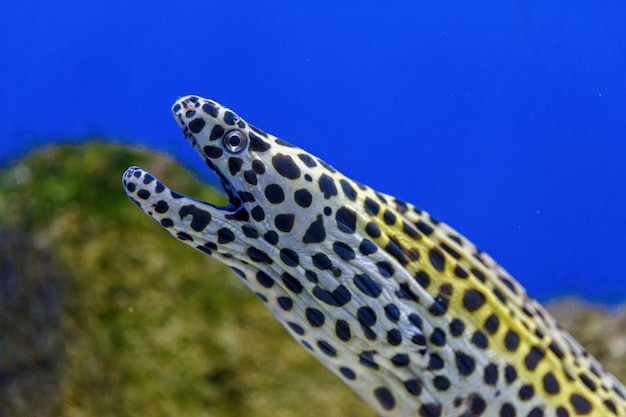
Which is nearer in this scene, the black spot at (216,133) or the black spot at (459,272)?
the black spot at (216,133)

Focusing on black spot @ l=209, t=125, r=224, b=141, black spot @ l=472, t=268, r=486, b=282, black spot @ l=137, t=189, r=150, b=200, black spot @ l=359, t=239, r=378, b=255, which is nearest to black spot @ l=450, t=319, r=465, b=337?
black spot @ l=472, t=268, r=486, b=282

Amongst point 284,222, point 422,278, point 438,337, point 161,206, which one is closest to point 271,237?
point 284,222

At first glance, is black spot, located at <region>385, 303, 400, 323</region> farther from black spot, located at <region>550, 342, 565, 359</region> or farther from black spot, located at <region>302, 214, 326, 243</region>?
black spot, located at <region>550, 342, 565, 359</region>

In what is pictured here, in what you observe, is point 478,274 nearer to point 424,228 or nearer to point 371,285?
point 424,228

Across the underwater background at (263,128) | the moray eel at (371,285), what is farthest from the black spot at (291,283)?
the underwater background at (263,128)

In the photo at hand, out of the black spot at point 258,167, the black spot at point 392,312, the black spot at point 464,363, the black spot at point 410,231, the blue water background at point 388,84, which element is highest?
the blue water background at point 388,84

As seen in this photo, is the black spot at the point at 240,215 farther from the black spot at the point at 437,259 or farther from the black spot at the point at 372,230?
the black spot at the point at 437,259
